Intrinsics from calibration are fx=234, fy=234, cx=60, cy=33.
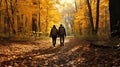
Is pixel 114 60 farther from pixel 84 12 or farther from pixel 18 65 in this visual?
pixel 84 12

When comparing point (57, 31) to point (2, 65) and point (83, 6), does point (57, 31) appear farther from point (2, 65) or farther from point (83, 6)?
point (83, 6)

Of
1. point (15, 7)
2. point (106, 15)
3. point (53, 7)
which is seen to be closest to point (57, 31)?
point (15, 7)

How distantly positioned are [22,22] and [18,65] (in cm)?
3659

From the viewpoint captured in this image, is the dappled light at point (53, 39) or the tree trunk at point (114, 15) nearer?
the dappled light at point (53, 39)

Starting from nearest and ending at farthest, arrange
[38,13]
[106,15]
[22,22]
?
[38,13]
[106,15]
[22,22]

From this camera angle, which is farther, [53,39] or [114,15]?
[53,39]

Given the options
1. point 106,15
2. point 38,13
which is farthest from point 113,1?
point 106,15

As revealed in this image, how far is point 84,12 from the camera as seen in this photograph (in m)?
41.0

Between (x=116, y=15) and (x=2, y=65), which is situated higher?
(x=116, y=15)

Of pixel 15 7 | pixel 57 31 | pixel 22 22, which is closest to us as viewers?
pixel 57 31

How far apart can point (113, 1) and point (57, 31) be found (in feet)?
29.5

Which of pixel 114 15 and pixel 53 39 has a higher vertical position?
pixel 114 15

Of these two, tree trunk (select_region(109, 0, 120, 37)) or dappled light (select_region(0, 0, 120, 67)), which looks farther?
tree trunk (select_region(109, 0, 120, 37))

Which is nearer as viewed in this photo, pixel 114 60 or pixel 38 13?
pixel 114 60
